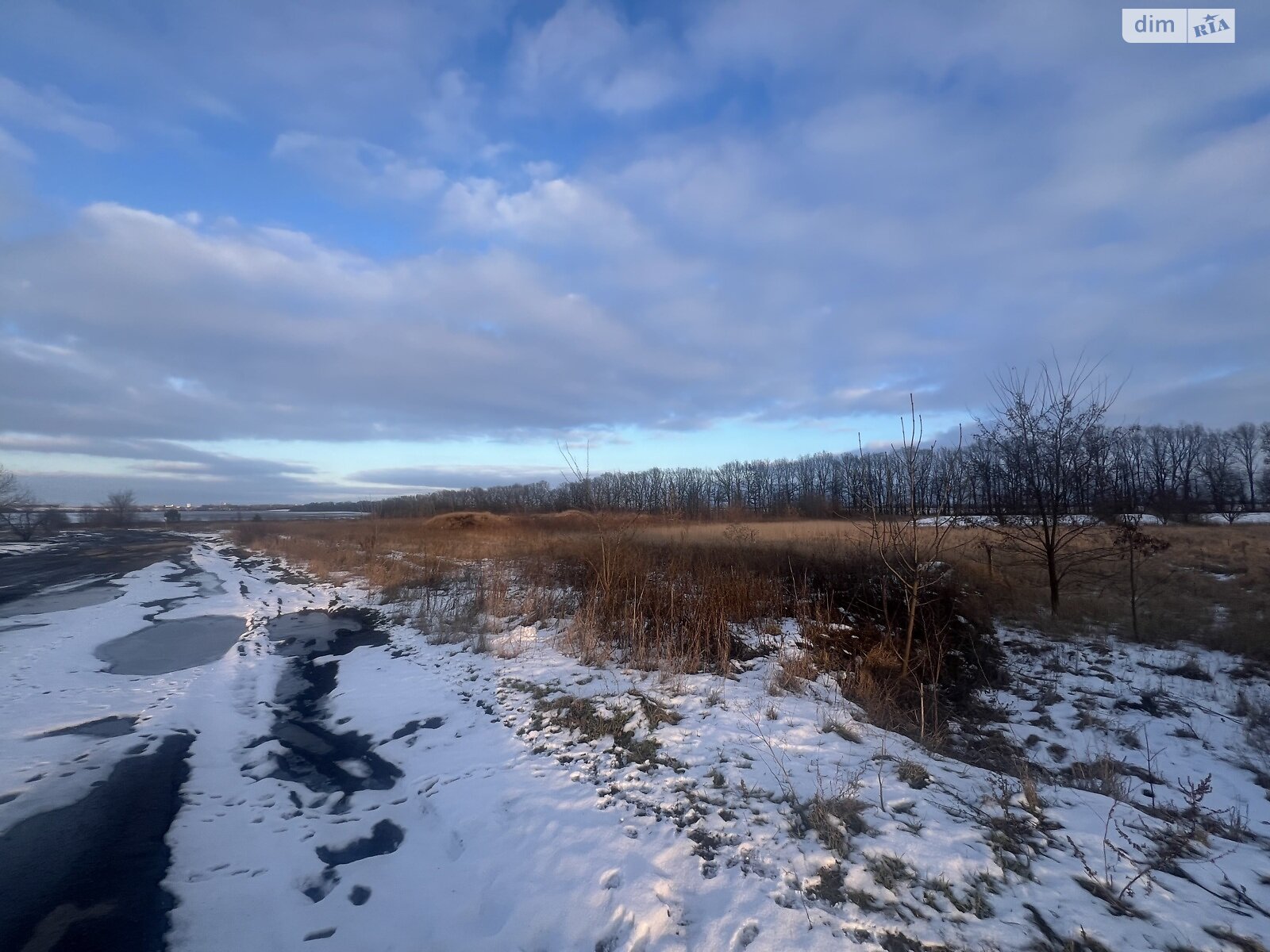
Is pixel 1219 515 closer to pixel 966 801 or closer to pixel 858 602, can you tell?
pixel 858 602

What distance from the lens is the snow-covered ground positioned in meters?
3.15

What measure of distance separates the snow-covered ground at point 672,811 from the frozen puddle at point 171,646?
2.35ft

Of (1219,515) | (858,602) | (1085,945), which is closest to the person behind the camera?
(1085,945)

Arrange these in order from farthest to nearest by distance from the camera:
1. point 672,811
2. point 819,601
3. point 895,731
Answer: point 819,601, point 895,731, point 672,811

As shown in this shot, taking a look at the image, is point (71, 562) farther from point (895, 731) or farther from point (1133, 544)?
point (1133, 544)

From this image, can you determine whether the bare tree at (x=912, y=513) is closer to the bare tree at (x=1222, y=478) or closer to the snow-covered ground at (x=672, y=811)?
the snow-covered ground at (x=672, y=811)

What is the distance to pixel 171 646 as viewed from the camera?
1057 centimetres

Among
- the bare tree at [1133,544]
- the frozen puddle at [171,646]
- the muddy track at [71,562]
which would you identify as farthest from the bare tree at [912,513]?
the muddy track at [71,562]

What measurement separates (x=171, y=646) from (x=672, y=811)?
10803 mm

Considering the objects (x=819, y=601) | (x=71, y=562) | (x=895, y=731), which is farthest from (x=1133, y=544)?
(x=71, y=562)

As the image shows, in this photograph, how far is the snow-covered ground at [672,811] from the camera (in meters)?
3.15

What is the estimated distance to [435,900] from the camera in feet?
11.7

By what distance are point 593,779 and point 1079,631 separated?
10123mm

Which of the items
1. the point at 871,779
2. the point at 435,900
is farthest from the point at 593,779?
the point at 871,779
